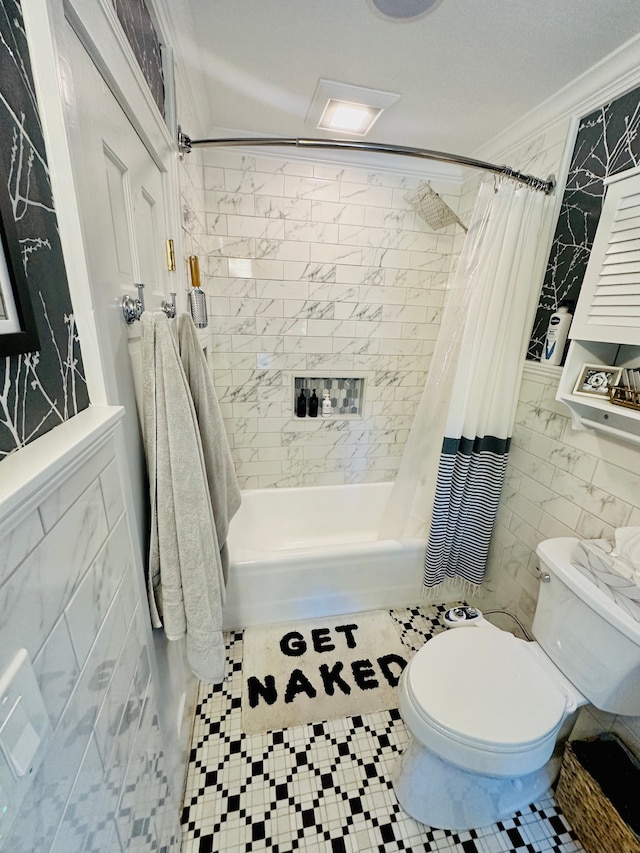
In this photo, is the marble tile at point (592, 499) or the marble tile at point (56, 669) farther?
the marble tile at point (592, 499)

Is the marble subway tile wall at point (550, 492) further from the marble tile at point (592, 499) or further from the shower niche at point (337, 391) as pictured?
the shower niche at point (337, 391)

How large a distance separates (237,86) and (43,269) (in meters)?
1.57

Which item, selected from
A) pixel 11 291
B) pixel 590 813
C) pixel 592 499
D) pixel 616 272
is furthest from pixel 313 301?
pixel 590 813

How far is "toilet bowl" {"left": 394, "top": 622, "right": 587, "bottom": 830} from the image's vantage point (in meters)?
0.93

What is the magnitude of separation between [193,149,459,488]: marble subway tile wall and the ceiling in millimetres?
367

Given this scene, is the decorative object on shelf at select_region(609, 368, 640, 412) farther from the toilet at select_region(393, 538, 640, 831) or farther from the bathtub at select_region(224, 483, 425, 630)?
the bathtub at select_region(224, 483, 425, 630)

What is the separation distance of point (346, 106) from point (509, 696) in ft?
7.82

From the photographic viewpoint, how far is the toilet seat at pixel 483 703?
3.03 ft

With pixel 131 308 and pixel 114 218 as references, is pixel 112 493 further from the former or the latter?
pixel 114 218

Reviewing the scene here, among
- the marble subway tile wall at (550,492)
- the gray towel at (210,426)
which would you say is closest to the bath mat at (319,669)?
the marble subway tile wall at (550,492)

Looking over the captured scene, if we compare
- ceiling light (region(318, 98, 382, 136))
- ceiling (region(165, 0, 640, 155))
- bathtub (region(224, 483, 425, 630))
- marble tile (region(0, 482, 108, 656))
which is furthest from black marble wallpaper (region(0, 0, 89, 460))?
ceiling light (region(318, 98, 382, 136))

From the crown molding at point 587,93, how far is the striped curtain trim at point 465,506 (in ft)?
4.52

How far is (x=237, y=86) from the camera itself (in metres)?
1.44

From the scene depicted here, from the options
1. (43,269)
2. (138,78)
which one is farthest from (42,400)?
(138,78)
